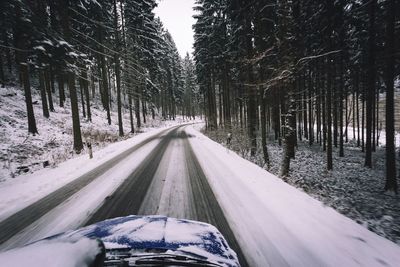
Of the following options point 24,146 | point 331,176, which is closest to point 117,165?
point 24,146

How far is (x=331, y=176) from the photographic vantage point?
42.5 feet

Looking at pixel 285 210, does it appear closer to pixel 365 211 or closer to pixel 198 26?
pixel 365 211

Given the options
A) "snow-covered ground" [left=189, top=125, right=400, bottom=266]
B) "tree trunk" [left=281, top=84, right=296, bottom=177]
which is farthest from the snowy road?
"tree trunk" [left=281, top=84, right=296, bottom=177]

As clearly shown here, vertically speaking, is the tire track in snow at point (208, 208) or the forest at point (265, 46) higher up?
the forest at point (265, 46)

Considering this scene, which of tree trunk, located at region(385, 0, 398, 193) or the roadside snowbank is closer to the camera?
the roadside snowbank

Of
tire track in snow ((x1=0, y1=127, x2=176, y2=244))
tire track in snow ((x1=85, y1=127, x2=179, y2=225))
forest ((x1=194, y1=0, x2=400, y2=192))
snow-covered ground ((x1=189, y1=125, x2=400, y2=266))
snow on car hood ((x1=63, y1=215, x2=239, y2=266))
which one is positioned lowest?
snow-covered ground ((x1=189, y1=125, x2=400, y2=266))

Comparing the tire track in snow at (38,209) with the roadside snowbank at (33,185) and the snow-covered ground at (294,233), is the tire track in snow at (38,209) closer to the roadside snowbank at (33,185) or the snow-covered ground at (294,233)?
the roadside snowbank at (33,185)

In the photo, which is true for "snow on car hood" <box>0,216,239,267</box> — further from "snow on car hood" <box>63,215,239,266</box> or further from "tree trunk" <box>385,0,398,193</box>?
Answer: "tree trunk" <box>385,0,398,193</box>

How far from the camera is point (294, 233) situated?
12.2 ft

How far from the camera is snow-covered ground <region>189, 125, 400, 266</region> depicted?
3.04m

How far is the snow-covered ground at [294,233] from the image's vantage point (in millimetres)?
3035

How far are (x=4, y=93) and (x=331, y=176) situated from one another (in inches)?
1085

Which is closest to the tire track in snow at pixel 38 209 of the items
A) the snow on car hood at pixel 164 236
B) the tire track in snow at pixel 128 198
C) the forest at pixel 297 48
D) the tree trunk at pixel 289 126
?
the tire track in snow at pixel 128 198

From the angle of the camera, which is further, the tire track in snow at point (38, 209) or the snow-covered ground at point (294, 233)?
the tire track in snow at point (38, 209)
